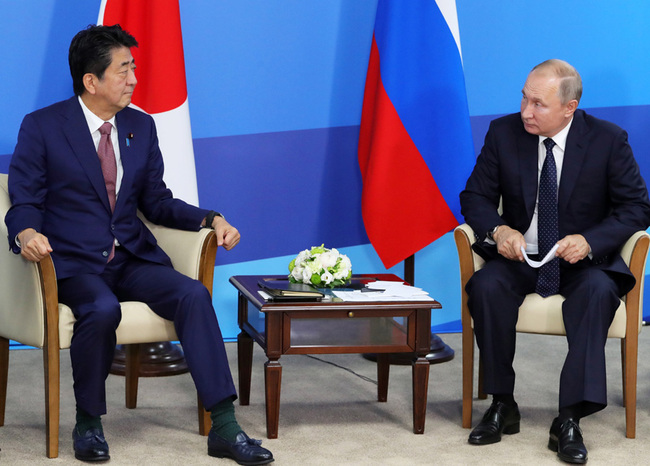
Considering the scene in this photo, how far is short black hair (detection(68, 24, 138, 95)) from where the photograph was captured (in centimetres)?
291

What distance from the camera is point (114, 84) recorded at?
2.90 meters

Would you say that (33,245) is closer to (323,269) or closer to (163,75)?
(323,269)

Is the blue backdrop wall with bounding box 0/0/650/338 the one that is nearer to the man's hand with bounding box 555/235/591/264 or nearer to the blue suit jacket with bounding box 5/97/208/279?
the blue suit jacket with bounding box 5/97/208/279

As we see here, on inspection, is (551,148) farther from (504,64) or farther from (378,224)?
(504,64)

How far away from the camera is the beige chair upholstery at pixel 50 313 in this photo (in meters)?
2.60

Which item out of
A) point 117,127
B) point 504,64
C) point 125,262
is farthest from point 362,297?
point 504,64

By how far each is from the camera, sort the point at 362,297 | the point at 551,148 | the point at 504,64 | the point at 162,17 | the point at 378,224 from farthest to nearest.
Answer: the point at 504,64 → the point at 378,224 → the point at 162,17 → the point at 551,148 → the point at 362,297

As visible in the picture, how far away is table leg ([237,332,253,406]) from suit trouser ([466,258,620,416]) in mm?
823

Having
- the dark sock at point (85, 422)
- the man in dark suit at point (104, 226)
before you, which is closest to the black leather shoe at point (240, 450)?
the man in dark suit at point (104, 226)

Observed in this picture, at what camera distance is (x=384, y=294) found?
2889mm

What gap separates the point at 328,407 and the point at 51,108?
1.42 metres

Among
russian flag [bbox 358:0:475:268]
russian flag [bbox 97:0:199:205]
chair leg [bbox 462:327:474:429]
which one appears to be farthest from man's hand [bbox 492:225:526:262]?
russian flag [bbox 97:0:199:205]

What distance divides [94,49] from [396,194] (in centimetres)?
143

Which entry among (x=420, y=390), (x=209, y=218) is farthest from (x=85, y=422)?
(x=420, y=390)
